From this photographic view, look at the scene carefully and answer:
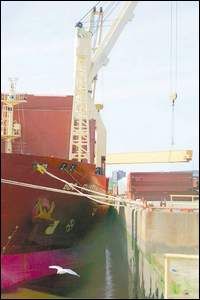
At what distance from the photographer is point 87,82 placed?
20.8m

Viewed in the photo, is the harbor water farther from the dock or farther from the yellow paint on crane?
the yellow paint on crane

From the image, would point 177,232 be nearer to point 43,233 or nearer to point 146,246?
point 146,246

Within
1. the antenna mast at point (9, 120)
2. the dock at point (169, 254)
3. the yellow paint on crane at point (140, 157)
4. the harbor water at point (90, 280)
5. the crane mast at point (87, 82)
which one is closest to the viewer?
the dock at point (169, 254)

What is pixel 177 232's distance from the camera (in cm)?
848

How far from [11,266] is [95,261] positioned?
18.2ft

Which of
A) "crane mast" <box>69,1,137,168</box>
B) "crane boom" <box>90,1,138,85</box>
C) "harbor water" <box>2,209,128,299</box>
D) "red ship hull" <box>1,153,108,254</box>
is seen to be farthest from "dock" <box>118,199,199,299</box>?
"crane boom" <box>90,1,138,85</box>

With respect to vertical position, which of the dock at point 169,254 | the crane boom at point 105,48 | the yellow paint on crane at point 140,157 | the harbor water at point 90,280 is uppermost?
the crane boom at point 105,48

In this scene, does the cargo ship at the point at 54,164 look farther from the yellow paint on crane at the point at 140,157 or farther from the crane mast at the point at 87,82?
the yellow paint on crane at the point at 140,157

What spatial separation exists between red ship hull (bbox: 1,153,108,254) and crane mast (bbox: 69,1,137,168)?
4.89 metres

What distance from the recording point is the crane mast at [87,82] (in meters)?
19.2

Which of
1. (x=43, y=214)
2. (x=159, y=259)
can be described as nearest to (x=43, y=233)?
(x=43, y=214)

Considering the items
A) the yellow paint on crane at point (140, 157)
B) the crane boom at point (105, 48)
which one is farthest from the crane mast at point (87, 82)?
the yellow paint on crane at point (140, 157)

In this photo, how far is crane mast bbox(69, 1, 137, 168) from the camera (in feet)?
63.0

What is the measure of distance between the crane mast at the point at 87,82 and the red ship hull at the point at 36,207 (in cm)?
489
